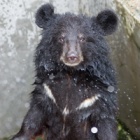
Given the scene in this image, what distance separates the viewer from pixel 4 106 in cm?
982

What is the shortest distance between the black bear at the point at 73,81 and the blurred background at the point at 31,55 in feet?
1.47

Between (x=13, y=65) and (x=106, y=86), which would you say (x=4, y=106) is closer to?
(x=13, y=65)

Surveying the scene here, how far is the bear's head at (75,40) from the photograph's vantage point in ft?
27.6

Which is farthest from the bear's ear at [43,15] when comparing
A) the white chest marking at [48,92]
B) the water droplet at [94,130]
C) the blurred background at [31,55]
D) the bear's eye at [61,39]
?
the water droplet at [94,130]

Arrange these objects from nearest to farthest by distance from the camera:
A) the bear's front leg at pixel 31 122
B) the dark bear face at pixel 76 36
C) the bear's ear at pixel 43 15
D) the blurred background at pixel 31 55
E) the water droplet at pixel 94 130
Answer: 1. the dark bear face at pixel 76 36
2. the bear's ear at pixel 43 15
3. the water droplet at pixel 94 130
4. the bear's front leg at pixel 31 122
5. the blurred background at pixel 31 55

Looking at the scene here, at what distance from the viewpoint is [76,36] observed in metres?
8.41

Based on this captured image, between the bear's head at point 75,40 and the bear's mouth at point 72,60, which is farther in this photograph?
the bear's head at point 75,40

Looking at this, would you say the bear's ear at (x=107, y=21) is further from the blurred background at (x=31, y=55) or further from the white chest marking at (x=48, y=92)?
the white chest marking at (x=48, y=92)

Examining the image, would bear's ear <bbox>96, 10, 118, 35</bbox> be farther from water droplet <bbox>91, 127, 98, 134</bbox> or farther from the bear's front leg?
the bear's front leg

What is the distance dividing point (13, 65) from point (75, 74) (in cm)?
127

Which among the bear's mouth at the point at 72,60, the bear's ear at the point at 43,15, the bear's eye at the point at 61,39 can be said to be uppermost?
the bear's ear at the point at 43,15

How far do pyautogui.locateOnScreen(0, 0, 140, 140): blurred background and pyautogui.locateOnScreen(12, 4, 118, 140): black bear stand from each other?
45 centimetres

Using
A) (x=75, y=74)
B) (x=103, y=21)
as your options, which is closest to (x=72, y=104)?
(x=75, y=74)

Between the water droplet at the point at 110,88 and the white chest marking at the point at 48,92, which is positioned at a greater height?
the white chest marking at the point at 48,92
